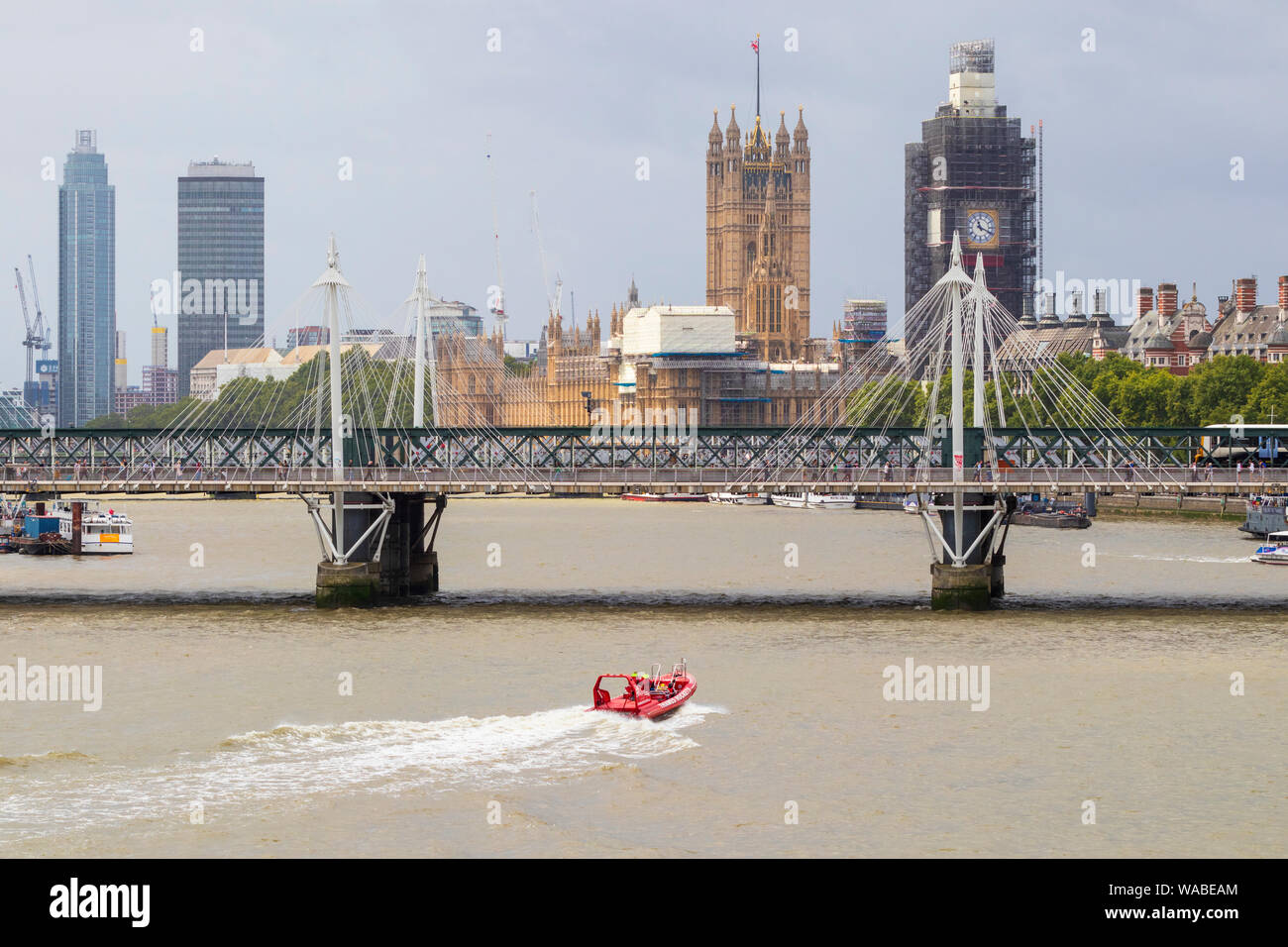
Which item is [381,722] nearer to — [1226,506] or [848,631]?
[848,631]

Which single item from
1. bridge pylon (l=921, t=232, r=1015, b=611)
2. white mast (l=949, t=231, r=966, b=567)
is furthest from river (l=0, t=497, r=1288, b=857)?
white mast (l=949, t=231, r=966, b=567)

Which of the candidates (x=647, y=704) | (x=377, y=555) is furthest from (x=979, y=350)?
(x=647, y=704)

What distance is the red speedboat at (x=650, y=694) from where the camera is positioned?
53281 mm

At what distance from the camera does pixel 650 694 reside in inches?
2138

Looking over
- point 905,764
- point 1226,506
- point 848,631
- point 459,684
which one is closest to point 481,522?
point 1226,506

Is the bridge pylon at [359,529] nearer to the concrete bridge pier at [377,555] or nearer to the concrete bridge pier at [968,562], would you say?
the concrete bridge pier at [377,555]

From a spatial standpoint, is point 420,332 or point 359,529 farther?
point 420,332

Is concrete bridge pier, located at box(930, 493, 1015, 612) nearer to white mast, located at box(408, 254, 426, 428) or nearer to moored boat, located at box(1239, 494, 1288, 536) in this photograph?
white mast, located at box(408, 254, 426, 428)

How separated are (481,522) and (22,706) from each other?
116202 mm

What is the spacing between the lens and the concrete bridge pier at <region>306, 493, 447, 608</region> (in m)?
81.1

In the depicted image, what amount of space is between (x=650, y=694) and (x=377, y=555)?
103 feet

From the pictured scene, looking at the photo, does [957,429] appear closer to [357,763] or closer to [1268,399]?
[357,763]

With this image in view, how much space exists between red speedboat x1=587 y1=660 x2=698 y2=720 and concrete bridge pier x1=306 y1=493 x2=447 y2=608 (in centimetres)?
2708

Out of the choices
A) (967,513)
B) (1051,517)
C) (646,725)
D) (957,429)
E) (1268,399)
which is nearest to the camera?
(646,725)
